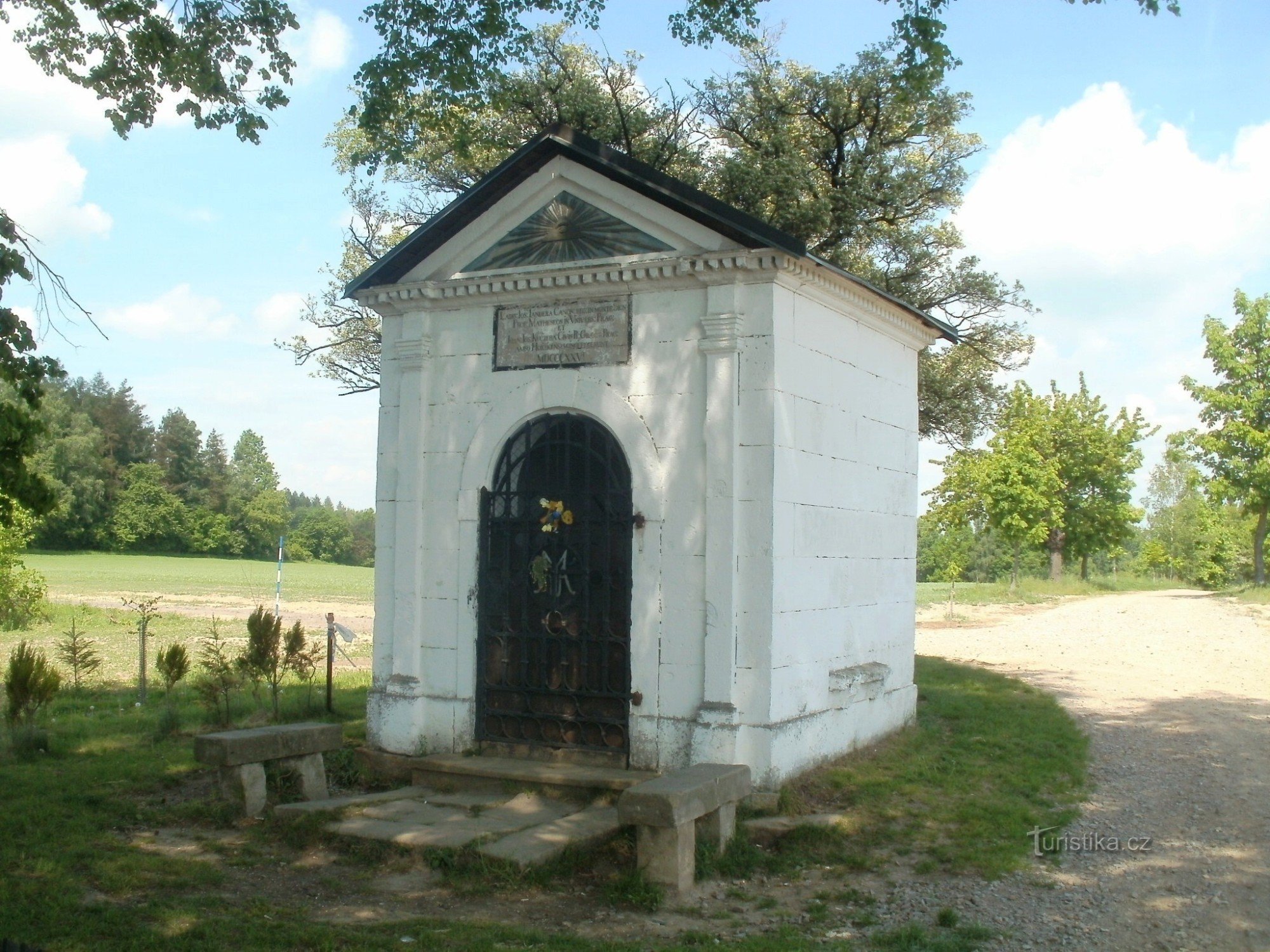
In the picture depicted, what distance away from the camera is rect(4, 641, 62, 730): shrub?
10164mm

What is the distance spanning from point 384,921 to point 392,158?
787 centimetres

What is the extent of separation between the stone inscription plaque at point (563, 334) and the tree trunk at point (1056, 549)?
127ft

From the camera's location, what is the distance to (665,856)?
6457mm

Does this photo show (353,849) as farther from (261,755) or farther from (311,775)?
(311,775)

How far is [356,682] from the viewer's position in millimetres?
15148

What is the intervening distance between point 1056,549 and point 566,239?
3998 cm

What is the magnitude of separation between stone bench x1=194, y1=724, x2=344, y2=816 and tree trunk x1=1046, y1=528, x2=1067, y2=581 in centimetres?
3984

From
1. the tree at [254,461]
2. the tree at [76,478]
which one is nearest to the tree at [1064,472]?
the tree at [76,478]

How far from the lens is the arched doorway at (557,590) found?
342 inches

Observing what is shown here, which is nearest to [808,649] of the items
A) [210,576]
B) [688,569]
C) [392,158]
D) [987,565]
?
[688,569]

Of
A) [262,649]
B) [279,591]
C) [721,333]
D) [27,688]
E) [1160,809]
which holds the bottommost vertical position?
[1160,809]

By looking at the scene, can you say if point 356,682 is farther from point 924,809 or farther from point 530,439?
point 924,809

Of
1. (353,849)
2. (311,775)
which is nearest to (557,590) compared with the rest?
(311,775)

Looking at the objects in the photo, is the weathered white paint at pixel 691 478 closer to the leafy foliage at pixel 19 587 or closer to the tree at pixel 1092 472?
the leafy foliage at pixel 19 587
